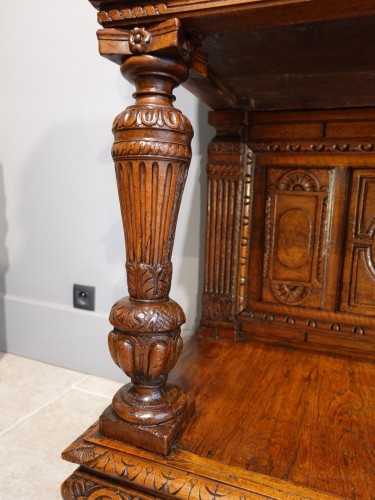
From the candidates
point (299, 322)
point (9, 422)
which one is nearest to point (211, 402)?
point (299, 322)

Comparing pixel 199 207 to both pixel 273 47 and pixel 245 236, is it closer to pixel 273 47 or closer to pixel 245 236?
pixel 245 236

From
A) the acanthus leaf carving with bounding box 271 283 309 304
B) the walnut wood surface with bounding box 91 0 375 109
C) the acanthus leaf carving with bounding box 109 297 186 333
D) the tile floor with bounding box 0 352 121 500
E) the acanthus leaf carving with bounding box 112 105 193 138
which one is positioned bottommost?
the tile floor with bounding box 0 352 121 500

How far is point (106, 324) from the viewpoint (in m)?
1.28

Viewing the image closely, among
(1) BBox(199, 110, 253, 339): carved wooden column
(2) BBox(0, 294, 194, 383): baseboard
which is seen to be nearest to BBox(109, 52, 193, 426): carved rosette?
(1) BBox(199, 110, 253, 339): carved wooden column

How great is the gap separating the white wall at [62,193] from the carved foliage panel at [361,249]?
16.2 inches

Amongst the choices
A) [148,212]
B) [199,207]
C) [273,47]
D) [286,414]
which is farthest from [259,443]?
[199,207]

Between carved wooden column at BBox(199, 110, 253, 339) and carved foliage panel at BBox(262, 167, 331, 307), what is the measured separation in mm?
56

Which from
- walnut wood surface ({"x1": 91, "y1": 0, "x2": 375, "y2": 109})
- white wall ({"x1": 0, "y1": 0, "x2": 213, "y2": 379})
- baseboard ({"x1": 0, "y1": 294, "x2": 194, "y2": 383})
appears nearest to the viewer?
walnut wood surface ({"x1": 91, "y1": 0, "x2": 375, "y2": 109})

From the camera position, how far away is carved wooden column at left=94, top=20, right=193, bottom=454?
1.51 feet

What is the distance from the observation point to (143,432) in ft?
1.66

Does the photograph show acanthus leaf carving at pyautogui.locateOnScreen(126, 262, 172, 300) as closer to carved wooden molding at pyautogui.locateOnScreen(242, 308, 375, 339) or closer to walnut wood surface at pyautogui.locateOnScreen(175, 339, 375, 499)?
walnut wood surface at pyautogui.locateOnScreen(175, 339, 375, 499)

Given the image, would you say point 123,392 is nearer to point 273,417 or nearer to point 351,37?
point 273,417

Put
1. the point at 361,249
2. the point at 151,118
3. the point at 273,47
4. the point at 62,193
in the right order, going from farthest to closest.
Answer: the point at 62,193, the point at 361,249, the point at 273,47, the point at 151,118

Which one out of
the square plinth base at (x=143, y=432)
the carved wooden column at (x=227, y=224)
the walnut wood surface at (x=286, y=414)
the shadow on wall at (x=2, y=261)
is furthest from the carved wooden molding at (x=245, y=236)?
the shadow on wall at (x=2, y=261)
